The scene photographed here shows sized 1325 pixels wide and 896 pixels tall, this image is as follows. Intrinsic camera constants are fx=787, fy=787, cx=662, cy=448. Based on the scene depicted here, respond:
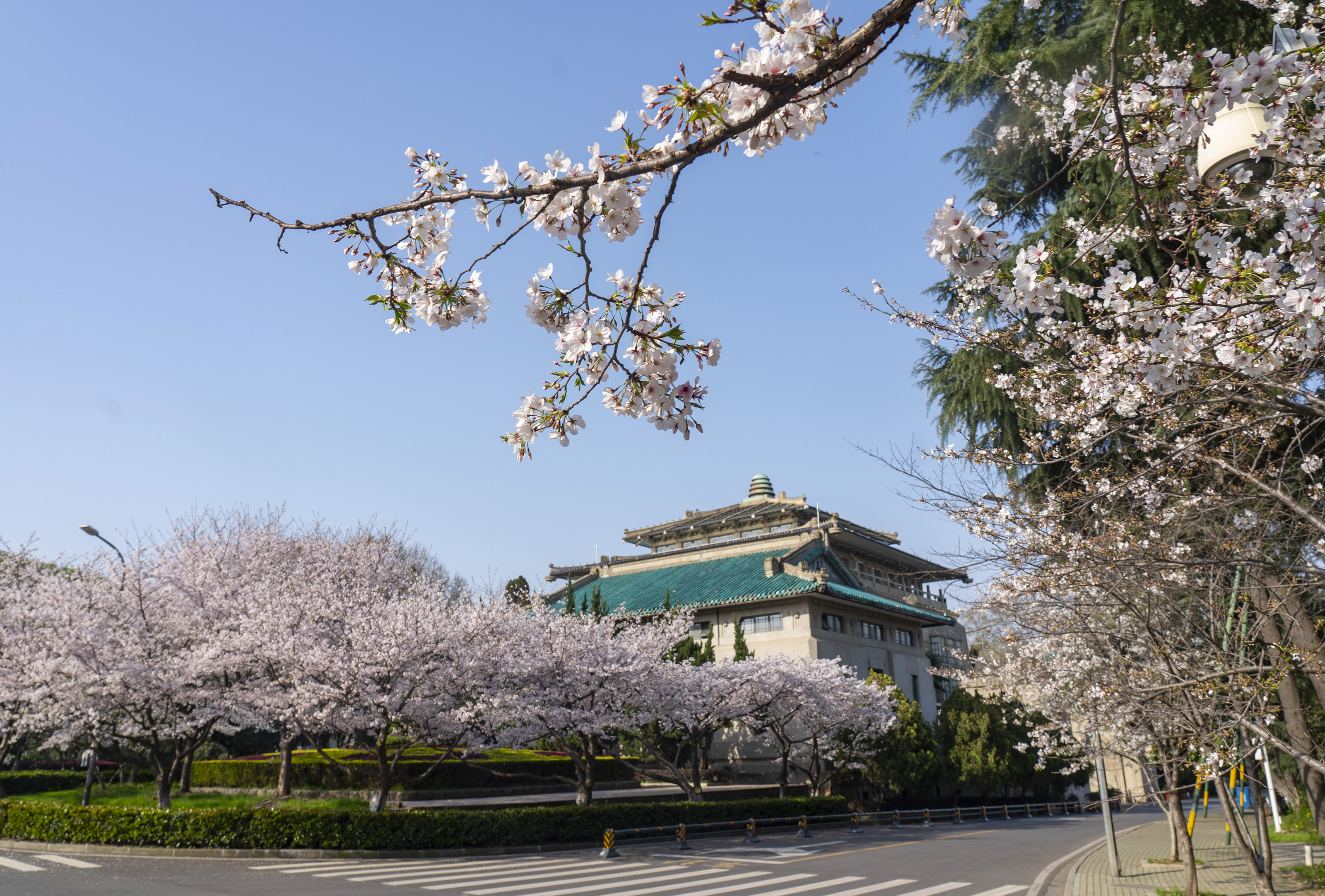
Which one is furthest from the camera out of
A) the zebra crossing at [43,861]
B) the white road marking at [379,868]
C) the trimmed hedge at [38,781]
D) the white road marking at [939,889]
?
the trimmed hedge at [38,781]

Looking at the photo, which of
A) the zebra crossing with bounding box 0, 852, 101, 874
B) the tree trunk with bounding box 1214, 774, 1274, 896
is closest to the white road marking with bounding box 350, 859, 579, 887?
the zebra crossing with bounding box 0, 852, 101, 874

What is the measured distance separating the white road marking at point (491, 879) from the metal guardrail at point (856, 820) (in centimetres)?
260

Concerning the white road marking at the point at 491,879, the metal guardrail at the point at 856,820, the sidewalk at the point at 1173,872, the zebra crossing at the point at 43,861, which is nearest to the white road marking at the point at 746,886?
the white road marking at the point at 491,879

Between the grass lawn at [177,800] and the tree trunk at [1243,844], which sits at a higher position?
the tree trunk at [1243,844]

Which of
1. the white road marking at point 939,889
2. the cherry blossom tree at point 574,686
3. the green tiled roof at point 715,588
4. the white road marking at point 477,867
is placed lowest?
the white road marking at point 939,889

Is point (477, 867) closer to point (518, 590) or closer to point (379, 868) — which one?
point (379, 868)

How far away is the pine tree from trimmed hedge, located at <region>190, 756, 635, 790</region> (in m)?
9.32

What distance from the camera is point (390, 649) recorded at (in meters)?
19.4

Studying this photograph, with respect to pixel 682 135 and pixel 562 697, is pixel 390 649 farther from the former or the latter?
pixel 682 135

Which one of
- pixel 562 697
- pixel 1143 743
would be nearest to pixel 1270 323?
pixel 1143 743

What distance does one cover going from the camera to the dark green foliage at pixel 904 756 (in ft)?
102

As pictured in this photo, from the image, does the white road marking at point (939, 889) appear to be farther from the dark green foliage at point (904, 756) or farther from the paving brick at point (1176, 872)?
the dark green foliage at point (904, 756)

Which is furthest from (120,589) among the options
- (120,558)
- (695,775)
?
(695,775)

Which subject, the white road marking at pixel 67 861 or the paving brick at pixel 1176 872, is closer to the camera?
the paving brick at pixel 1176 872
